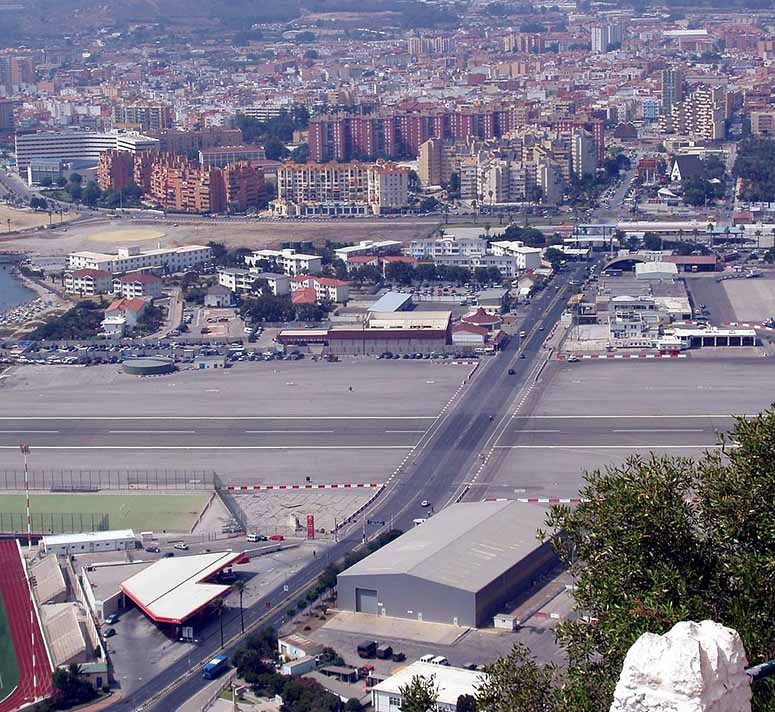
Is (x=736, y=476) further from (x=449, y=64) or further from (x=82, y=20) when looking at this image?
(x=82, y=20)

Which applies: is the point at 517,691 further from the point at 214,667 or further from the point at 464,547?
the point at 464,547

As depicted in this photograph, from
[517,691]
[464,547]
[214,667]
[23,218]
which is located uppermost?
[517,691]

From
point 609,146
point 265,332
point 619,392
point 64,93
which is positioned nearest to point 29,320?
point 265,332

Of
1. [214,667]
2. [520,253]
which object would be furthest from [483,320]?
[214,667]

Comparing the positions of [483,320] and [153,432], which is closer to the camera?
[153,432]

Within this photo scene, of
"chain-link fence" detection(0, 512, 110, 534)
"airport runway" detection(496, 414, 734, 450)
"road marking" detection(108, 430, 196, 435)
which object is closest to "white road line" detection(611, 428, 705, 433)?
"airport runway" detection(496, 414, 734, 450)

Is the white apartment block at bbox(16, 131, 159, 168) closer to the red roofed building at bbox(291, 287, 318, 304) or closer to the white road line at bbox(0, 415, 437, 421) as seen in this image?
the red roofed building at bbox(291, 287, 318, 304)
